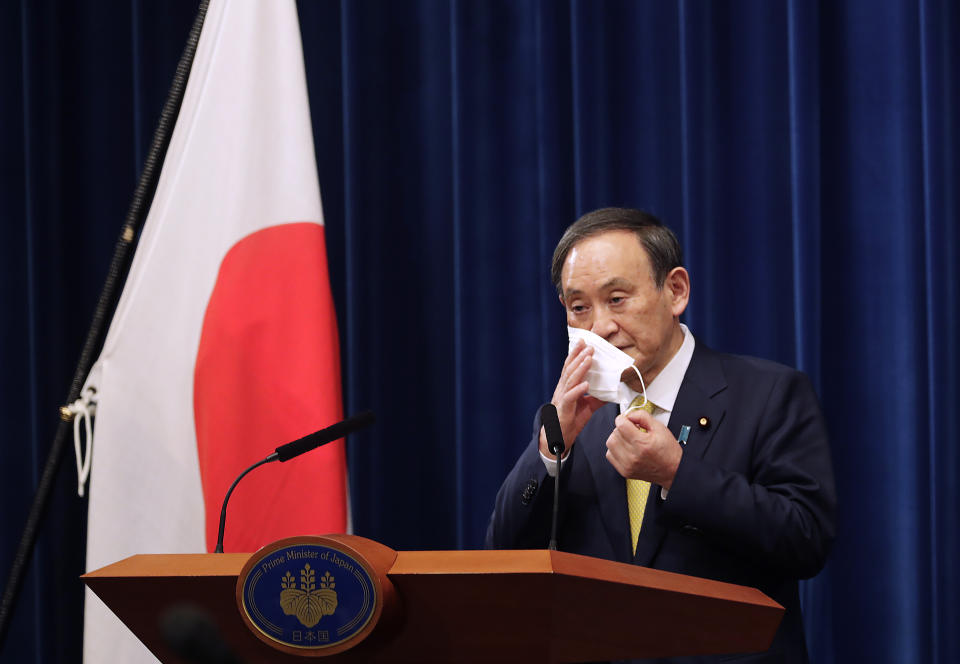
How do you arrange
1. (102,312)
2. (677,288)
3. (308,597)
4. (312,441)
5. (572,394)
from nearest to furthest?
1. (308,597)
2. (312,441)
3. (572,394)
4. (677,288)
5. (102,312)

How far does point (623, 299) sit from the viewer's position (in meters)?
1.80

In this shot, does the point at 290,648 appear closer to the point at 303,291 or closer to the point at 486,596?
the point at 486,596

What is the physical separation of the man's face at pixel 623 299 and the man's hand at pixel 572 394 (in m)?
0.09

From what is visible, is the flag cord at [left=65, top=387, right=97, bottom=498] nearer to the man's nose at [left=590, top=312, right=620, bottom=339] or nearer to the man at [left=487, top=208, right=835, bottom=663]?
the man at [left=487, top=208, right=835, bottom=663]

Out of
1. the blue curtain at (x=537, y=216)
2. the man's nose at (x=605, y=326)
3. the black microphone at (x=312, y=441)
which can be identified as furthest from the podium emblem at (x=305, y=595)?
the blue curtain at (x=537, y=216)

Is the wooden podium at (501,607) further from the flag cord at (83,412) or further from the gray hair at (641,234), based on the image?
the flag cord at (83,412)

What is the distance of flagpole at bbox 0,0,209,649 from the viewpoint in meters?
2.20

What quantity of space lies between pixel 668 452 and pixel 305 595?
2.53 ft

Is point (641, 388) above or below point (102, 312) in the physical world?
below

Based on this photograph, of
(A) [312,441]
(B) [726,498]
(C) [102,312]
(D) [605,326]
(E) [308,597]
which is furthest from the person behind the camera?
(C) [102,312]

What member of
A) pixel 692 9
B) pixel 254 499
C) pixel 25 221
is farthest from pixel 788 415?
pixel 25 221

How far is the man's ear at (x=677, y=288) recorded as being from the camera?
1.85 m

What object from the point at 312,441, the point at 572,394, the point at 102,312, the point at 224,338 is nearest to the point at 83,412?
the point at 102,312

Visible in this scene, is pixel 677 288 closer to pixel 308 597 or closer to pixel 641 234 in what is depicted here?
pixel 641 234
